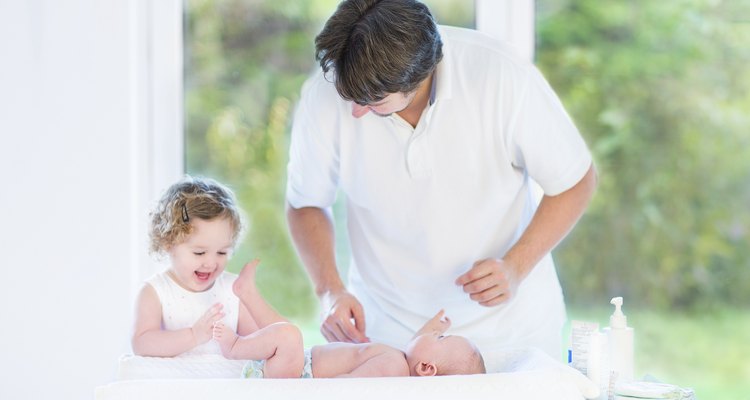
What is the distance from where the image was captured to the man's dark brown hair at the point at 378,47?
6.45ft

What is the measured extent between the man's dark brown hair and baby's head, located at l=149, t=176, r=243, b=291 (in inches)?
16.4

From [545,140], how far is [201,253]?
819 millimetres

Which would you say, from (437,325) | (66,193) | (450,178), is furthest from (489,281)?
(66,193)

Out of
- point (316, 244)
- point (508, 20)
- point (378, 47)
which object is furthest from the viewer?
point (508, 20)

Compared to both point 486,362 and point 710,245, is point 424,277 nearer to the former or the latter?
point 486,362

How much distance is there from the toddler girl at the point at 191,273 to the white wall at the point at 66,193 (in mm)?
821

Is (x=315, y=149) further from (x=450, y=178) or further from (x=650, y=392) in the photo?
(x=650, y=392)

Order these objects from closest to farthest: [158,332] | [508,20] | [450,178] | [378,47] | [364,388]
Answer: [364,388] → [378,47] → [158,332] → [450,178] → [508,20]

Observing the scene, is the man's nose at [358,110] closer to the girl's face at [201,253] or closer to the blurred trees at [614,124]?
the girl's face at [201,253]

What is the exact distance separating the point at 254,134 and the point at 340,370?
129cm

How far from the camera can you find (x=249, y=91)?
125 inches

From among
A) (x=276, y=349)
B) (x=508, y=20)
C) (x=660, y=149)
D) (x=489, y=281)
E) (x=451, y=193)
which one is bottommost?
(x=276, y=349)

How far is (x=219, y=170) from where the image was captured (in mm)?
3178

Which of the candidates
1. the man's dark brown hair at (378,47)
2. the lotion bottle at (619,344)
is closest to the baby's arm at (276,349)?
the man's dark brown hair at (378,47)
